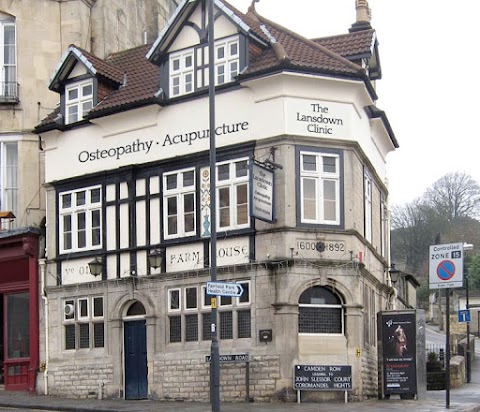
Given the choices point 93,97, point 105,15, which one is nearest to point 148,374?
point 93,97

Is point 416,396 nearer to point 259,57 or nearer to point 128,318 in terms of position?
point 128,318

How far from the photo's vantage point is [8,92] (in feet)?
101

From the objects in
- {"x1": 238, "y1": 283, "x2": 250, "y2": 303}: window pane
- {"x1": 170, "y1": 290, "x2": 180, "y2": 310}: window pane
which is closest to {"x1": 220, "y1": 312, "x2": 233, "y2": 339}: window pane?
{"x1": 238, "y1": 283, "x2": 250, "y2": 303}: window pane

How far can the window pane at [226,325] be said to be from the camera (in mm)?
24047

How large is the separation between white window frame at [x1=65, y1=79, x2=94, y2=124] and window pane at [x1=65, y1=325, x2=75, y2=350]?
21.2 feet

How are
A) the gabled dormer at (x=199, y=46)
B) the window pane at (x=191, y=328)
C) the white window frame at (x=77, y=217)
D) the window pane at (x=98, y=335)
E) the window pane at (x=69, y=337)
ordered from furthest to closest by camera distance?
the window pane at (x=69, y=337)
the white window frame at (x=77, y=217)
the window pane at (x=98, y=335)
the window pane at (x=191, y=328)
the gabled dormer at (x=199, y=46)

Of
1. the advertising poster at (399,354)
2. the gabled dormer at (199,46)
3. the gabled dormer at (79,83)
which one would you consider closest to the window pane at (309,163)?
the gabled dormer at (199,46)

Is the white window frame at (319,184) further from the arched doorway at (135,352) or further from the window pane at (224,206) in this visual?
the arched doorway at (135,352)

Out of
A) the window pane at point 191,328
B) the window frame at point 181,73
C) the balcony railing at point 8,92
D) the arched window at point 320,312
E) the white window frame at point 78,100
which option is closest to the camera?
the arched window at point 320,312

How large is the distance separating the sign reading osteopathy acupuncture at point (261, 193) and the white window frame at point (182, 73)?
4149mm

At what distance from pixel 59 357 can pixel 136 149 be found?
6.88 metres

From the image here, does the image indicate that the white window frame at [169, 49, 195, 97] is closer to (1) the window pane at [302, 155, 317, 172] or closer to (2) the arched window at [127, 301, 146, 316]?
(1) the window pane at [302, 155, 317, 172]

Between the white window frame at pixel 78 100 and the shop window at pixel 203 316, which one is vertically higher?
the white window frame at pixel 78 100

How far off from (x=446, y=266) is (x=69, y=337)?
39.9ft
